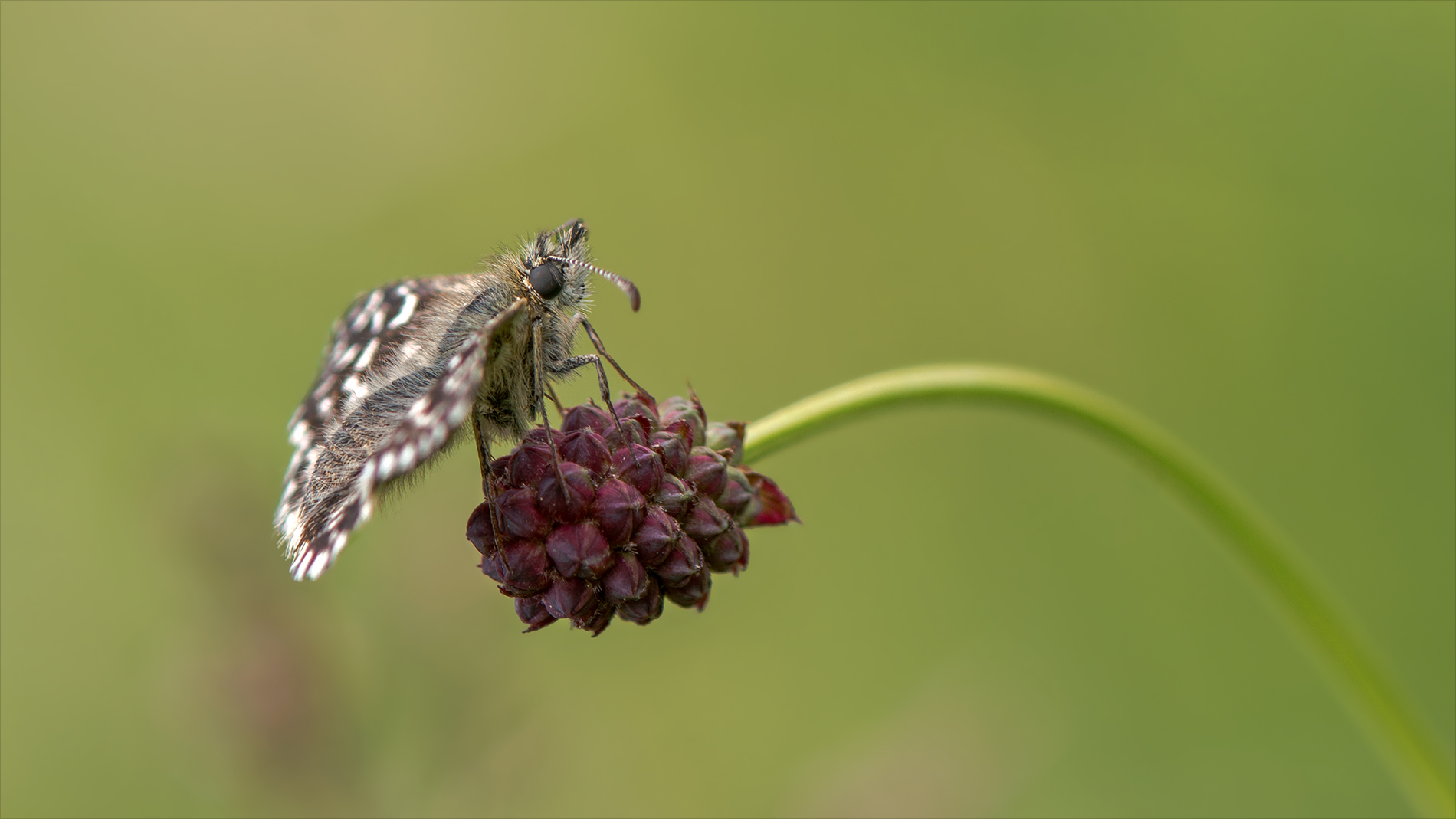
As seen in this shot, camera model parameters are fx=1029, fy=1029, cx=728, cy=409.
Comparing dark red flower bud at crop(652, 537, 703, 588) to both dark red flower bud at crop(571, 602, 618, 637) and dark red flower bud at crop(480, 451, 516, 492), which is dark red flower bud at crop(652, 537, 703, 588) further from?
dark red flower bud at crop(480, 451, 516, 492)

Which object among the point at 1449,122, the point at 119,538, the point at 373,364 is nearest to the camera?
the point at 373,364

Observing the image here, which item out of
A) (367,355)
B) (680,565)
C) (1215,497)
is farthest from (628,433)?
(1215,497)

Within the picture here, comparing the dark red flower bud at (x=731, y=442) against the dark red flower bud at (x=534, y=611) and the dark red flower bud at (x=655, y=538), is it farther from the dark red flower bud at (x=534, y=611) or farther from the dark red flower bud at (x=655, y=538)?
the dark red flower bud at (x=534, y=611)

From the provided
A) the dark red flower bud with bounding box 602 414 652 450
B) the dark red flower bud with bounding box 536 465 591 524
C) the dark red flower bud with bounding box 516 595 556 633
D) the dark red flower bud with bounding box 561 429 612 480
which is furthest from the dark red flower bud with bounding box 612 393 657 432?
the dark red flower bud with bounding box 516 595 556 633

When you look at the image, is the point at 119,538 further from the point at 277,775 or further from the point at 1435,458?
the point at 1435,458

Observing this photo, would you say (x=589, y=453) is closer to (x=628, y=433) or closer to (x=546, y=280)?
(x=628, y=433)

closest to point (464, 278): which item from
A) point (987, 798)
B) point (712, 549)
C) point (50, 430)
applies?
point (712, 549)
